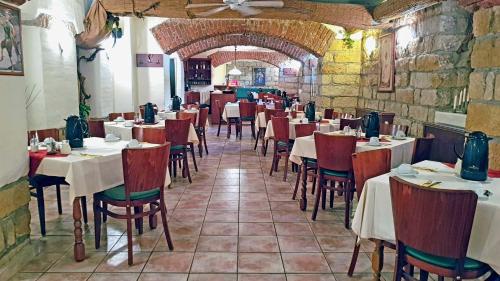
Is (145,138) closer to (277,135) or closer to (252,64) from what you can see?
(277,135)

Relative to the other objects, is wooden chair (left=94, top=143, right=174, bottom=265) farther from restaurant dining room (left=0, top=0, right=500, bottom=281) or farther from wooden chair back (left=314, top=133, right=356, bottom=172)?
wooden chair back (left=314, top=133, right=356, bottom=172)

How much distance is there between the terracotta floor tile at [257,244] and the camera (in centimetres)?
289

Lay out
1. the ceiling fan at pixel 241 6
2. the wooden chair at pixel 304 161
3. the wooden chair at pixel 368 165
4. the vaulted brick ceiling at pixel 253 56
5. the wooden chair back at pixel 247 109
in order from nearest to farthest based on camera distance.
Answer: the wooden chair at pixel 368 165, the wooden chair at pixel 304 161, the ceiling fan at pixel 241 6, the wooden chair back at pixel 247 109, the vaulted brick ceiling at pixel 253 56

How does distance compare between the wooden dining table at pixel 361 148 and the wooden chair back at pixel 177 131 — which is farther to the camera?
the wooden chair back at pixel 177 131

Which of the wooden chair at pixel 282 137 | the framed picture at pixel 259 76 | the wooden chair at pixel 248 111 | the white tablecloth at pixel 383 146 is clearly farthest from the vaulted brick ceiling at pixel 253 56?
the white tablecloth at pixel 383 146

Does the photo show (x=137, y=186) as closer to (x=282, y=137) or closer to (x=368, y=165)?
(x=368, y=165)

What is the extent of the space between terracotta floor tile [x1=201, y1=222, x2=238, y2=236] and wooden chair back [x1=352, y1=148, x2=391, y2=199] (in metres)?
1.29

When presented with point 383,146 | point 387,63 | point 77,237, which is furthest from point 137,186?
point 387,63

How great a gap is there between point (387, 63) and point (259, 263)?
4.25 metres

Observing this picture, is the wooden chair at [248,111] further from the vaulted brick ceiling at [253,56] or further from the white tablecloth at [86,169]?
the vaulted brick ceiling at [253,56]

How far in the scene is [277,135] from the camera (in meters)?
5.01

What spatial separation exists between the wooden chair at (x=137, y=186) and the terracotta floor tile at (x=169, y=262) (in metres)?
0.11

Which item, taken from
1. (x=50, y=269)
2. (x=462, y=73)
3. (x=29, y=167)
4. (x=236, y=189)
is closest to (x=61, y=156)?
(x=29, y=167)

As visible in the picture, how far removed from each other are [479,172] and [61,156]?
2796 millimetres
